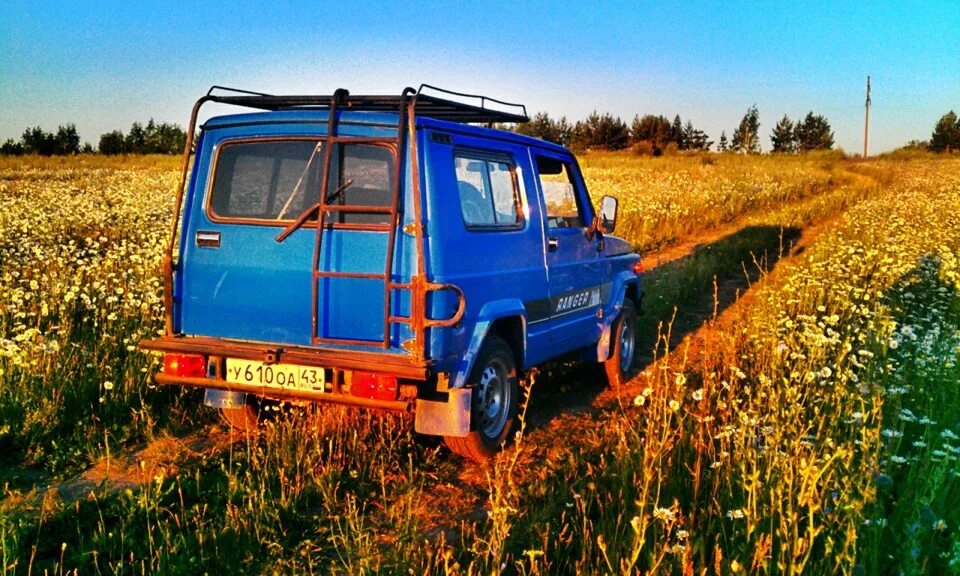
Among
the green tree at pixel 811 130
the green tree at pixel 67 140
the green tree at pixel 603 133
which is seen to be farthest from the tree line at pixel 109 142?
the green tree at pixel 811 130

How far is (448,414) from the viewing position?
4.73 metres

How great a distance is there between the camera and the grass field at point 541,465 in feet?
11.0

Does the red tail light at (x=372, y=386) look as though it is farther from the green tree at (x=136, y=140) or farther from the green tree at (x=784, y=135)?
the green tree at (x=784, y=135)

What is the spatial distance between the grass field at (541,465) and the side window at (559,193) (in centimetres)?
128

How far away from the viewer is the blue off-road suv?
4.56 m

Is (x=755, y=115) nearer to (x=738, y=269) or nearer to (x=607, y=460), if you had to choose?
(x=738, y=269)

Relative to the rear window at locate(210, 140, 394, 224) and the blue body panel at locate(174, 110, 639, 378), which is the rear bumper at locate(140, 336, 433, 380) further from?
the rear window at locate(210, 140, 394, 224)

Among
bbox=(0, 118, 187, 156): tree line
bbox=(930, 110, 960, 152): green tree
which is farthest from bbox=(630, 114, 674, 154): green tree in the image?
bbox=(0, 118, 187, 156): tree line

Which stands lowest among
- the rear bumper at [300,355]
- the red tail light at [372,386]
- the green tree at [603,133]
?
the red tail light at [372,386]

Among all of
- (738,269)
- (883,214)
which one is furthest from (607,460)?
(883,214)

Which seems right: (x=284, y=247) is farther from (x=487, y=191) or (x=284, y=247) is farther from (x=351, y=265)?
(x=487, y=191)

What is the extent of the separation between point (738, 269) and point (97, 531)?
13000mm

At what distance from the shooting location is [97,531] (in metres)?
3.91

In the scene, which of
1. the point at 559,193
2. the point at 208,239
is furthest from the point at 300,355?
the point at 559,193
